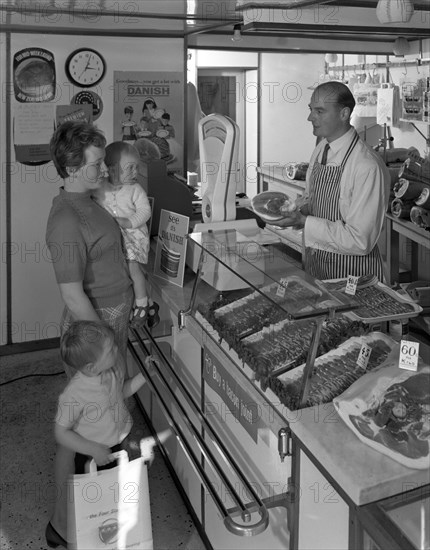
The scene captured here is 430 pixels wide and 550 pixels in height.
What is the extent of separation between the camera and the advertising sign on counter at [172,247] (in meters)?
3.01

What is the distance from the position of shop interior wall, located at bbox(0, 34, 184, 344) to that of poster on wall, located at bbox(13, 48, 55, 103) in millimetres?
54

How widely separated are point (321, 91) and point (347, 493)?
201cm

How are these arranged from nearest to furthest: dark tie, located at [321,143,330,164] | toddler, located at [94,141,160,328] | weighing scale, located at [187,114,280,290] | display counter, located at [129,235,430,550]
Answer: display counter, located at [129,235,430,550] < weighing scale, located at [187,114,280,290] < toddler, located at [94,141,160,328] < dark tie, located at [321,143,330,164]

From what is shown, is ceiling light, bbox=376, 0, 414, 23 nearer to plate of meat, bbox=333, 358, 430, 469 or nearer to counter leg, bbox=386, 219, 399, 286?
plate of meat, bbox=333, 358, 430, 469

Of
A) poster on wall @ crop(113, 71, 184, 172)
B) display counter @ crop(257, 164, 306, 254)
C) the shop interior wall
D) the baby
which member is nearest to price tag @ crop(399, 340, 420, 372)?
the baby

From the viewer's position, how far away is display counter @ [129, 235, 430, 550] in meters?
1.52

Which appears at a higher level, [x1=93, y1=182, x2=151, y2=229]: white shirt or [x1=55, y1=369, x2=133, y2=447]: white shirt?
[x1=93, y1=182, x2=151, y2=229]: white shirt

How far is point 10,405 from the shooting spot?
417 cm

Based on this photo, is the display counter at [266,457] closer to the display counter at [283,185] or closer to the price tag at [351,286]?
the price tag at [351,286]

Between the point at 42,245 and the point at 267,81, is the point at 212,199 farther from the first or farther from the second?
the point at 267,81

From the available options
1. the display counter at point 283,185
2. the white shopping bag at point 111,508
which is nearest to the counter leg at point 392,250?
the display counter at point 283,185

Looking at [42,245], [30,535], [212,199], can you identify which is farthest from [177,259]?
[42,245]

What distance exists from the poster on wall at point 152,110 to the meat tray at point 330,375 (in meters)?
3.14

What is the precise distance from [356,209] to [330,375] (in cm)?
122
